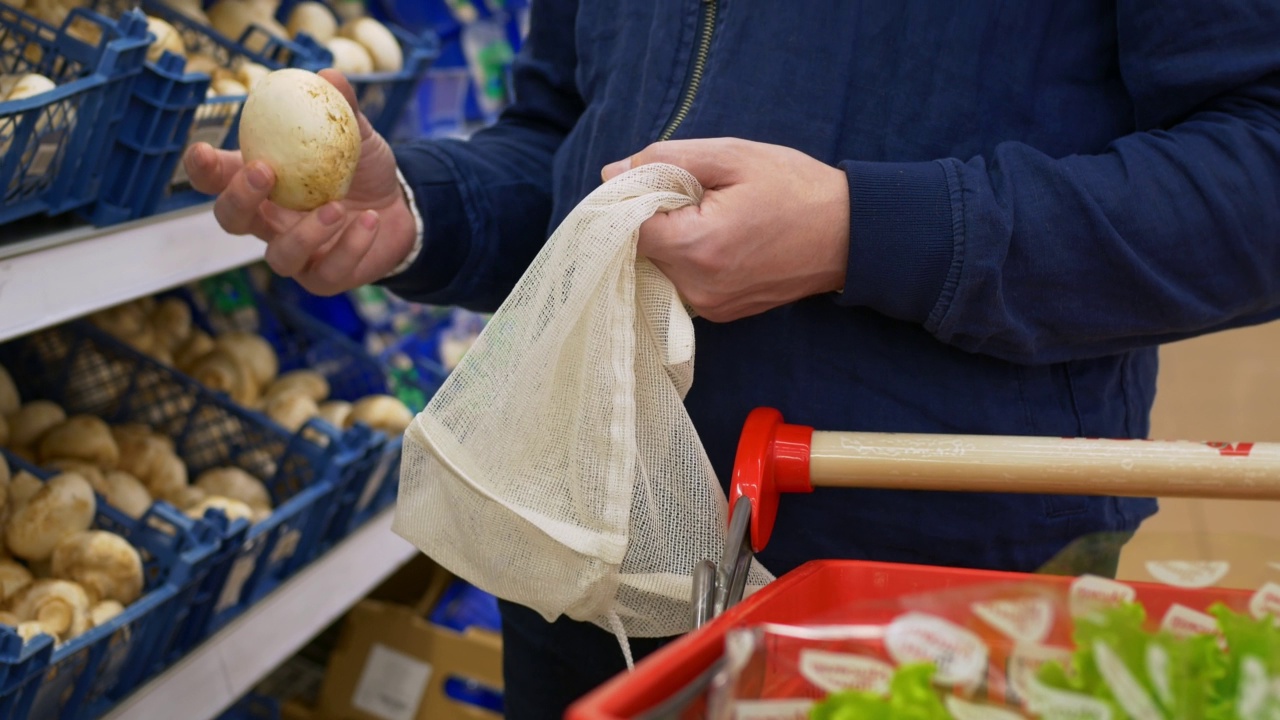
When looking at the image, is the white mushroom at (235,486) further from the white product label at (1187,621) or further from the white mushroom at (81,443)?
the white product label at (1187,621)

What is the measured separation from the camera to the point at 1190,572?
68 cm

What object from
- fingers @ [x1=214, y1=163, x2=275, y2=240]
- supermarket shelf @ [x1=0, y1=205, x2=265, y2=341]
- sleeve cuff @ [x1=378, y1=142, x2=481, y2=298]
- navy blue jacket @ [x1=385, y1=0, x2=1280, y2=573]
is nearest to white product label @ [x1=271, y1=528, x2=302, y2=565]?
supermarket shelf @ [x1=0, y1=205, x2=265, y2=341]

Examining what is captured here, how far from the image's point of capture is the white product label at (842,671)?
0.55 m

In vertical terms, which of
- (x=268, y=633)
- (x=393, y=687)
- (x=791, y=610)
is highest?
(x=791, y=610)

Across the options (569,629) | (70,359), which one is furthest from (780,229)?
(70,359)

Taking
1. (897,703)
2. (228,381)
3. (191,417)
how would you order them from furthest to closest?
(228,381) → (191,417) → (897,703)

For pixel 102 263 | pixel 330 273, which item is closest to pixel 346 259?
pixel 330 273

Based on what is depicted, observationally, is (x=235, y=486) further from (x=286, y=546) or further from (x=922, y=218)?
(x=922, y=218)

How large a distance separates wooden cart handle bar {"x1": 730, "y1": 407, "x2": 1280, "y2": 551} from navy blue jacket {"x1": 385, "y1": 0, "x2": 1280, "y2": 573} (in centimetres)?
12

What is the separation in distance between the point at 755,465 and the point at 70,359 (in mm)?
1250

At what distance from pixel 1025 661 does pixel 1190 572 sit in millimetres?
180

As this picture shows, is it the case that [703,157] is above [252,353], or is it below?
above

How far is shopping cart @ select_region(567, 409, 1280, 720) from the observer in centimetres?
68

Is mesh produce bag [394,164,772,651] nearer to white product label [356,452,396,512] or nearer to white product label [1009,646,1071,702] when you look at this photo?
white product label [1009,646,1071,702]
